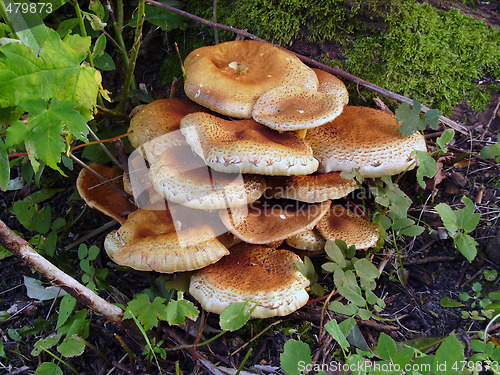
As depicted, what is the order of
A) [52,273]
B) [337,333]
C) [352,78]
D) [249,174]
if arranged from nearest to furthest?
[337,333] → [52,273] → [249,174] → [352,78]

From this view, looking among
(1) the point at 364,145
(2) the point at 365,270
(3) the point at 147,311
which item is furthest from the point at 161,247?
(1) the point at 364,145

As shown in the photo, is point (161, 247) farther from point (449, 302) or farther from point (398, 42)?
point (398, 42)

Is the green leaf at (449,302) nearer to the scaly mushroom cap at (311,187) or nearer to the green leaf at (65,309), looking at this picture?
the scaly mushroom cap at (311,187)

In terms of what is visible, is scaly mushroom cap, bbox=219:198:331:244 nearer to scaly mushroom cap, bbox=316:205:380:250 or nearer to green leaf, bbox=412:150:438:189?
scaly mushroom cap, bbox=316:205:380:250

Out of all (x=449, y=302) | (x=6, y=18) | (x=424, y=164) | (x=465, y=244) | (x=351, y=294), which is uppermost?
(x=6, y=18)

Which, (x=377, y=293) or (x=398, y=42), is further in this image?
(x=398, y=42)
